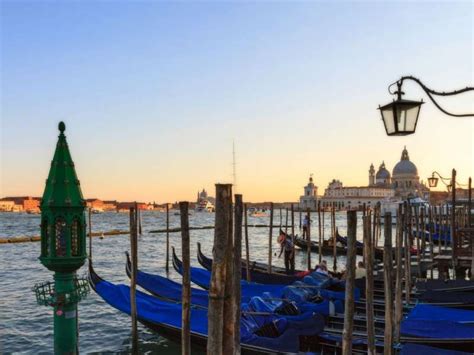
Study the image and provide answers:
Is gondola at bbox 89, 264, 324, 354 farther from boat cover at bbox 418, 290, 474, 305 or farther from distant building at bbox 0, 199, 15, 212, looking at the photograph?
distant building at bbox 0, 199, 15, 212

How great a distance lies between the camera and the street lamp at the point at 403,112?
2742 millimetres

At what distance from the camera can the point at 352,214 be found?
4.91 m

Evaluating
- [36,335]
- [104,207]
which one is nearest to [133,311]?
[36,335]

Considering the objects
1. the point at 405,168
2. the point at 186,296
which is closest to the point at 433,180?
the point at 186,296

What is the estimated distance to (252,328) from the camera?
5895mm

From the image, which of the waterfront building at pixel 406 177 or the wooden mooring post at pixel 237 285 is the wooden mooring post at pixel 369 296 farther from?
the waterfront building at pixel 406 177

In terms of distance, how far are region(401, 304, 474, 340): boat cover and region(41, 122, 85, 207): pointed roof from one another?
12.3ft

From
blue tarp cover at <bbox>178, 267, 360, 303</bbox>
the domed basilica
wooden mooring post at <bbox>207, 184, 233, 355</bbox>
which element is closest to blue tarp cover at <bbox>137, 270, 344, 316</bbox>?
blue tarp cover at <bbox>178, 267, 360, 303</bbox>

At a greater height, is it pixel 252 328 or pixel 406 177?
pixel 406 177

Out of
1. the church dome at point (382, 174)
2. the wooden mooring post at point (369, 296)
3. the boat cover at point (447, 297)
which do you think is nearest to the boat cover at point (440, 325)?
the wooden mooring post at point (369, 296)

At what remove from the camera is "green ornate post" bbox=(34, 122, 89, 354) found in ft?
15.0

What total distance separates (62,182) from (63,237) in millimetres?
491

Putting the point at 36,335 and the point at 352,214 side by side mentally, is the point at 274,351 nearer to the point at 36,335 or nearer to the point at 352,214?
the point at 352,214

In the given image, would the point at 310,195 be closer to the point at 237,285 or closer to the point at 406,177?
the point at 406,177
